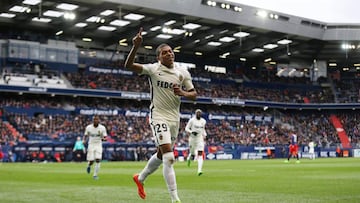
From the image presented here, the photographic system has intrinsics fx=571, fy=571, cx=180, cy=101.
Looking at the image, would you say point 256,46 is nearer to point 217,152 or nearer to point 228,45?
point 228,45

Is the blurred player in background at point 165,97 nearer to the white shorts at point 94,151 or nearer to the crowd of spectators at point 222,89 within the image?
the white shorts at point 94,151

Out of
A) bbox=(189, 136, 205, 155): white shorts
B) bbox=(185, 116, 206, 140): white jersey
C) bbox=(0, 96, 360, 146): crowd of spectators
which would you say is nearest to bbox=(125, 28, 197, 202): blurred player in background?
bbox=(189, 136, 205, 155): white shorts

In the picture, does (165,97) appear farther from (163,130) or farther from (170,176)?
(170,176)

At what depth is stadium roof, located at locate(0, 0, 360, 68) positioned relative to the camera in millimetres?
49969

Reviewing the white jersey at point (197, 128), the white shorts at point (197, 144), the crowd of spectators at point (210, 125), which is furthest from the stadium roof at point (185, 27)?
the white jersey at point (197, 128)

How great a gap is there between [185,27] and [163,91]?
4886 cm

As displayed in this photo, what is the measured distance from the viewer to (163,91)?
9453mm

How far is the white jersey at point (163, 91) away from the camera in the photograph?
9.44 m

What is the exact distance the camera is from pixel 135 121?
5831 cm

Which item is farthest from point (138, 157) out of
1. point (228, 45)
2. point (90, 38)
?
point (228, 45)

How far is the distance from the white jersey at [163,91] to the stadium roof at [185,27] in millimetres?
37848

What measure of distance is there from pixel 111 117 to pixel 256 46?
20.1 meters

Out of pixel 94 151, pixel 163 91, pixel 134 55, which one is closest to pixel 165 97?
pixel 163 91

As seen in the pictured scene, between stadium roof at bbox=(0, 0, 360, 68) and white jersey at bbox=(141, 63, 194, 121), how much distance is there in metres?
37.8
